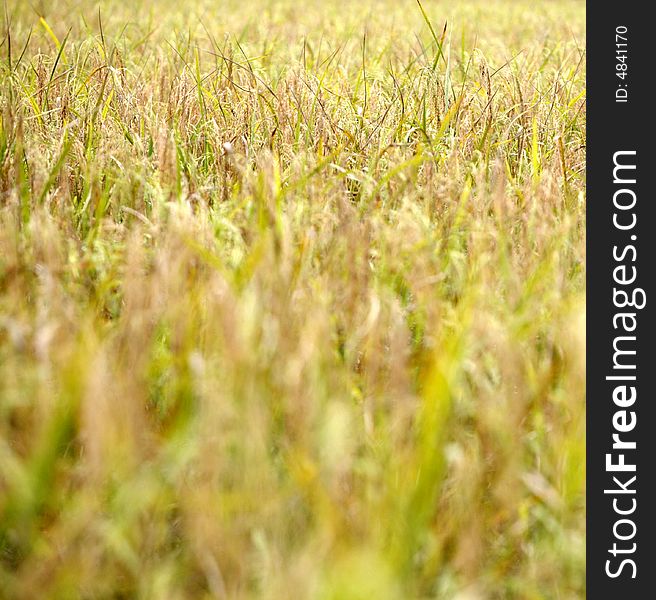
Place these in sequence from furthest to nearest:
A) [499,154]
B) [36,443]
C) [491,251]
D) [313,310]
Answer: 1. [499,154]
2. [491,251]
3. [313,310]
4. [36,443]

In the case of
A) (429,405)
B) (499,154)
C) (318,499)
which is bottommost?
(318,499)

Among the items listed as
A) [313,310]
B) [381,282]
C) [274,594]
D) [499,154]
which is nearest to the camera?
[274,594]

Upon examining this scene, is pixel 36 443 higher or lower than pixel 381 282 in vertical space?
lower

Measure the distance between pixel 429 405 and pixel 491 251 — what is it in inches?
24.5

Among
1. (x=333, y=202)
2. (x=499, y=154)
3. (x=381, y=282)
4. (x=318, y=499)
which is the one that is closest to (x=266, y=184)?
(x=333, y=202)

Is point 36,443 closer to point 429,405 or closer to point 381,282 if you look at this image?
point 429,405

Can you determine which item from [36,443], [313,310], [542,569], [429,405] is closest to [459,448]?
[429,405]

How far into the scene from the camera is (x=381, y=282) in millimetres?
1280

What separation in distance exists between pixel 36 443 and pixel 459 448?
54 cm

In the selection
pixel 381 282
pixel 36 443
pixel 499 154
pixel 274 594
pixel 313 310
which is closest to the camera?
pixel 274 594

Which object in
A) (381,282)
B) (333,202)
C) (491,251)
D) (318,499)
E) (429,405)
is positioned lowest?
(318,499)

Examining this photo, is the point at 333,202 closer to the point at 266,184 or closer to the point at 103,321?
the point at 266,184

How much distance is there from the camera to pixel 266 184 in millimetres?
1523

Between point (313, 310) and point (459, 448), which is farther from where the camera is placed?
point (313, 310)
